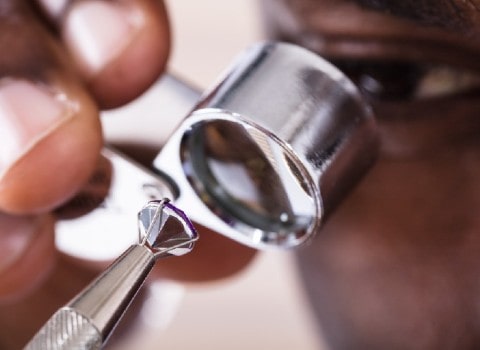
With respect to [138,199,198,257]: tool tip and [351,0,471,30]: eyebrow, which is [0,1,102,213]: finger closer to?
[138,199,198,257]: tool tip

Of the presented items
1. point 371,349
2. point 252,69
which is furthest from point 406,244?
point 252,69

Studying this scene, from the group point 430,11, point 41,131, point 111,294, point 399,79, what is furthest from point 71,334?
point 399,79

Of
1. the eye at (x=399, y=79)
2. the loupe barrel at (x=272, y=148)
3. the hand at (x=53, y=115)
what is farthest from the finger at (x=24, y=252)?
the eye at (x=399, y=79)

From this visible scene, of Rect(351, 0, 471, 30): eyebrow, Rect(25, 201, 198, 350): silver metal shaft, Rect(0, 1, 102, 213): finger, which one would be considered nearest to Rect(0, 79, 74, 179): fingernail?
Rect(0, 1, 102, 213): finger

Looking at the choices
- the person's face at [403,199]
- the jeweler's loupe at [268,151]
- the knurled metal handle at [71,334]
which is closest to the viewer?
the knurled metal handle at [71,334]

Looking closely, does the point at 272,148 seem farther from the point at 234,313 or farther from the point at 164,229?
the point at 234,313

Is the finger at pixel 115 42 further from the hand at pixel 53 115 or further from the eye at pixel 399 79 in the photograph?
the eye at pixel 399 79
